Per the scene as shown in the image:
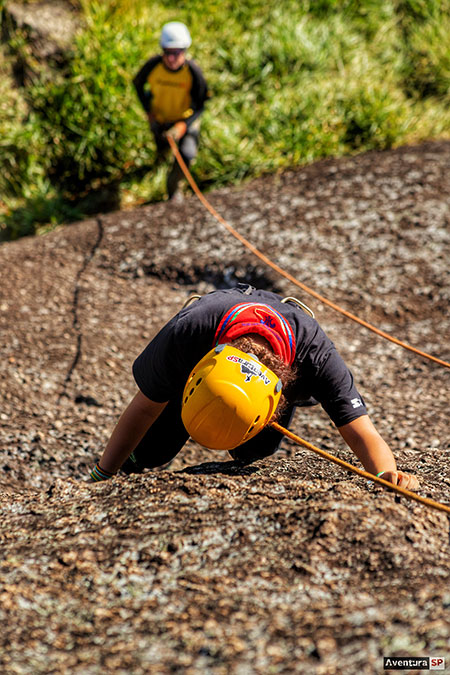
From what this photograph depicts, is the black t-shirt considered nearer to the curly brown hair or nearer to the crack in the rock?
the curly brown hair

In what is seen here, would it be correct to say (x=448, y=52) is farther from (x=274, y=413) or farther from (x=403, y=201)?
(x=274, y=413)

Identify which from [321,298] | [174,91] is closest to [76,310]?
[321,298]

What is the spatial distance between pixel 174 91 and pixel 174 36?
19.3 inches

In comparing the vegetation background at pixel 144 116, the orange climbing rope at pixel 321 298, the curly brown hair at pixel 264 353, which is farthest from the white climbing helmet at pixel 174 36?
the curly brown hair at pixel 264 353

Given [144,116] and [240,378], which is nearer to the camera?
[240,378]

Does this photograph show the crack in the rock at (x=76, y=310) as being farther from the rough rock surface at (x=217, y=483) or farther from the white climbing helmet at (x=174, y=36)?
the white climbing helmet at (x=174, y=36)

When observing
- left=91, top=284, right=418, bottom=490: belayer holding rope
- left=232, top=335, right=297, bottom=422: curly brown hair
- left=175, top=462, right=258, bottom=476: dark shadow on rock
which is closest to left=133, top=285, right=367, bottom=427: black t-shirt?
left=91, top=284, right=418, bottom=490: belayer holding rope

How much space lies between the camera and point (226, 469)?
254cm

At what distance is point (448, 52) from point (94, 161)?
5089 millimetres

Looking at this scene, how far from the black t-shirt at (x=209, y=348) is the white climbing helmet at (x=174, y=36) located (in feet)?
13.1

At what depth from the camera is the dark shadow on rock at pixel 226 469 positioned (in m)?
2.48

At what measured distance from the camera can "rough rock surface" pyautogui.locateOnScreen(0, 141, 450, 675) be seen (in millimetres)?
1575

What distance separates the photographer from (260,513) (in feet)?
6.70

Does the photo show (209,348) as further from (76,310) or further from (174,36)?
(174,36)
